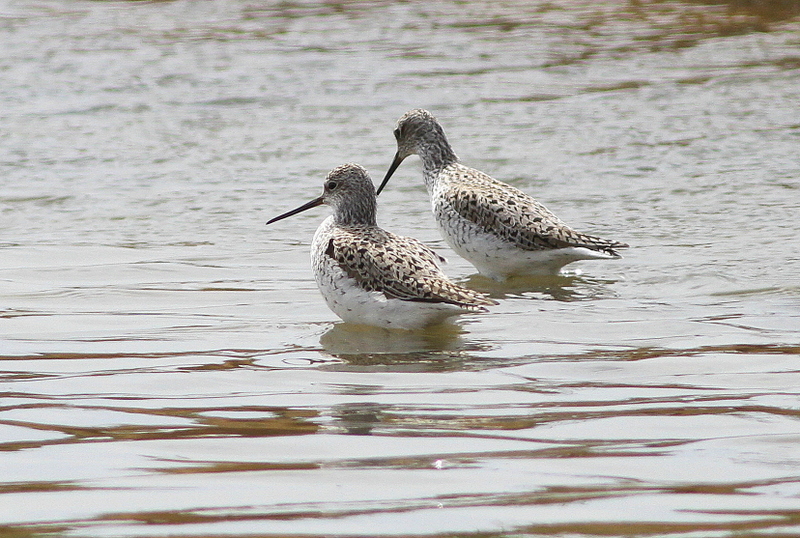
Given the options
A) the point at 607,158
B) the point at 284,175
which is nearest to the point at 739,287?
the point at 607,158

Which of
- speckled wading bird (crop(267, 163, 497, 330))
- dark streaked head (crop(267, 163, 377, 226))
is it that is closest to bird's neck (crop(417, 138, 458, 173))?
dark streaked head (crop(267, 163, 377, 226))

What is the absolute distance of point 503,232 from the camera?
29.8ft

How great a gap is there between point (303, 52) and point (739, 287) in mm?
10516

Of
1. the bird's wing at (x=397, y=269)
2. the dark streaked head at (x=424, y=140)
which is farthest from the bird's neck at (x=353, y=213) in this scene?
the dark streaked head at (x=424, y=140)

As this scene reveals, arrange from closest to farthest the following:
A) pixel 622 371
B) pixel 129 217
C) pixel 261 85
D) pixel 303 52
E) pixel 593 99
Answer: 1. pixel 622 371
2. pixel 129 217
3. pixel 593 99
4. pixel 261 85
5. pixel 303 52

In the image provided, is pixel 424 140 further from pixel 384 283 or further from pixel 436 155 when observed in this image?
pixel 384 283

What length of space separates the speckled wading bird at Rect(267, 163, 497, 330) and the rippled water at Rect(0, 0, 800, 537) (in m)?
0.18

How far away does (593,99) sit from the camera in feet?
49.1

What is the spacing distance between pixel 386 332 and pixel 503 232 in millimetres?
1712

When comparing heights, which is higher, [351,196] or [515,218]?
[351,196]

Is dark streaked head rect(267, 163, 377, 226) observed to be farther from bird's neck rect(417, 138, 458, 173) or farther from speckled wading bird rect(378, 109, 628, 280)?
bird's neck rect(417, 138, 458, 173)

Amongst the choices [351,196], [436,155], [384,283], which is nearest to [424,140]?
[436,155]

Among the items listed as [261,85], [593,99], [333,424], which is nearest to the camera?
[333,424]

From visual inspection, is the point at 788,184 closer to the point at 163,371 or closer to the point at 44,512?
the point at 163,371
